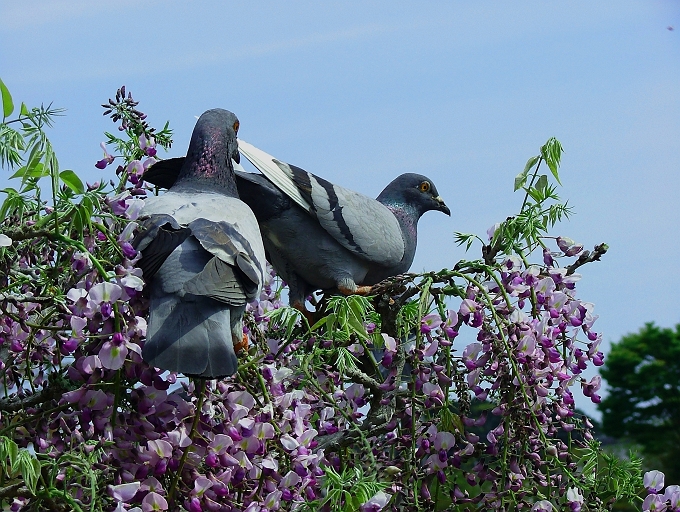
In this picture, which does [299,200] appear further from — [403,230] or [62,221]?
[62,221]

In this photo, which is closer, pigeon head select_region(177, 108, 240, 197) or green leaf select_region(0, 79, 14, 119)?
green leaf select_region(0, 79, 14, 119)

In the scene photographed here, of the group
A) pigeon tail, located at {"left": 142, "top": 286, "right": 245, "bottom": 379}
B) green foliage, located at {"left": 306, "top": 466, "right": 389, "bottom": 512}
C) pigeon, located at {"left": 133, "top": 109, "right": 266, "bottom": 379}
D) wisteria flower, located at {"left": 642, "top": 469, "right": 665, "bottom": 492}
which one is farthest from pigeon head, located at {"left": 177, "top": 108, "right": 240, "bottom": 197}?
wisteria flower, located at {"left": 642, "top": 469, "right": 665, "bottom": 492}

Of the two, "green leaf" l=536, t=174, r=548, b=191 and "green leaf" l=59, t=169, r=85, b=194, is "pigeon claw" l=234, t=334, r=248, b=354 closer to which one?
"green leaf" l=59, t=169, r=85, b=194

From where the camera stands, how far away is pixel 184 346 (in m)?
1.90

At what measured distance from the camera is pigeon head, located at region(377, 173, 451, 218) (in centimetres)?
408

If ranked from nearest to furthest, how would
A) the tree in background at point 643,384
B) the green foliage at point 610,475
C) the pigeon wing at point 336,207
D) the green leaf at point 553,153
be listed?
the green foliage at point 610,475 → the green leaf at point 553,153 → the pigeon wing at point 336,207 → the tree in background at point 643,384

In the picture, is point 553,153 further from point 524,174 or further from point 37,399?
point 37,399

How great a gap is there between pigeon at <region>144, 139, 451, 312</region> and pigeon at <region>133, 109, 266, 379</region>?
0.74m

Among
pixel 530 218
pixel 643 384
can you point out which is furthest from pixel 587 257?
pixel 643 384

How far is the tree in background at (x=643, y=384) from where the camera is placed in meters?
23.0

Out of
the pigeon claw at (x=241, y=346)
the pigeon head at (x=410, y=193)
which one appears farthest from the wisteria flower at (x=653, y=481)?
the pigeon head at (x=410, y=193)

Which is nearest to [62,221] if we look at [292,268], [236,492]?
[236,492]

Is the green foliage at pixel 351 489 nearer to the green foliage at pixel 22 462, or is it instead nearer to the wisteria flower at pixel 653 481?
the green foliage at pixel 22 462

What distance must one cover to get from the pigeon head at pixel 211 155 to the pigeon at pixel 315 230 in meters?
0.34
